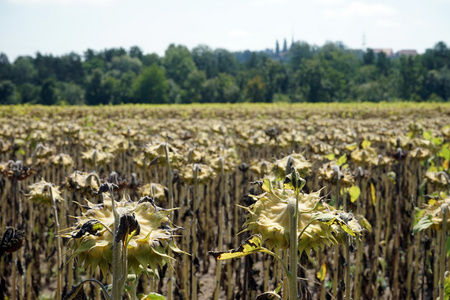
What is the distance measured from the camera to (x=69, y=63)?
3342 inches

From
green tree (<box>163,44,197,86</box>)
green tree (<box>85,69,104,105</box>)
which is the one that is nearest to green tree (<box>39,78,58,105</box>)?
green tree (<box>85,69,104,105</box>)

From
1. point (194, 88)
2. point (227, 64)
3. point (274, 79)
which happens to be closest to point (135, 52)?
point (227, 64)

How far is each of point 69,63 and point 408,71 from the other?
60336mm

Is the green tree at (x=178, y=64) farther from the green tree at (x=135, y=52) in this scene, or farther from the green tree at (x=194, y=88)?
the green tree at (x=194, y=88)

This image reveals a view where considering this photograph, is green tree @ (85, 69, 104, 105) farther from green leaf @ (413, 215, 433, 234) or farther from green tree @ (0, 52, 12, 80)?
green leaf @ (413, 215, 433, 234)

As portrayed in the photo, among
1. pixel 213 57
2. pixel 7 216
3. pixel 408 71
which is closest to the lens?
pixel 7 216

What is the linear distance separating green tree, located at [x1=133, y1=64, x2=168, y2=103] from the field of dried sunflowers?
63.9m

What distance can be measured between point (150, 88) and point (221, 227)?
70.4 metres

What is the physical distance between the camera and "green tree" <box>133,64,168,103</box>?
235ft

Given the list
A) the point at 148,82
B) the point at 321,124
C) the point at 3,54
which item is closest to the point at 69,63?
the point at 3,54

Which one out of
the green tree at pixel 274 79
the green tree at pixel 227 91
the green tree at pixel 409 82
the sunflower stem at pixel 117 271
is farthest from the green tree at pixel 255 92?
the sunflower stem at pixel 117 271

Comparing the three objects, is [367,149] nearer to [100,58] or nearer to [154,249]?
[154,249]

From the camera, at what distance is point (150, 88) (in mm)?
72500

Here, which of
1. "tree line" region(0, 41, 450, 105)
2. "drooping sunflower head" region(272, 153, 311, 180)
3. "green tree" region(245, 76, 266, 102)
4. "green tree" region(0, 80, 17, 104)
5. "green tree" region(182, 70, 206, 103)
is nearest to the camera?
"drooping sunflower head" region(272, 153, 311, 180)
